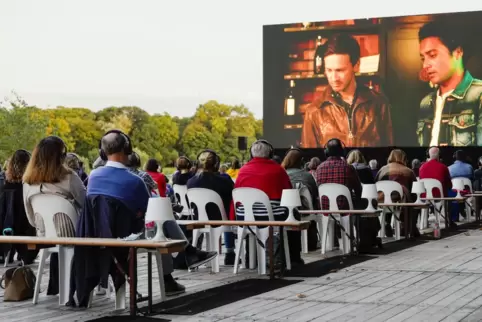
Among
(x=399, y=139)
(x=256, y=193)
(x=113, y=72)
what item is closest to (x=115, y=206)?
(x=256, y=193)

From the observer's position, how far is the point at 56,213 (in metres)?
7.58

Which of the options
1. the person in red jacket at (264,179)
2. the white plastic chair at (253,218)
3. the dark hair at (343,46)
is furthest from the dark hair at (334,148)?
the dark hair at (343,46)

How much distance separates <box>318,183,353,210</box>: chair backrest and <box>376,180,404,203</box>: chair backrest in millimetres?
2607

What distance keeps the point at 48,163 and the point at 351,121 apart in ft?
73.5

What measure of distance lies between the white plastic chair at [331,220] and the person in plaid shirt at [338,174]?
0.21ft

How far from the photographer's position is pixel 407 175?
47.8 ft

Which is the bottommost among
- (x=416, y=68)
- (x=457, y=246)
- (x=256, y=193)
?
(x=457, y=246)

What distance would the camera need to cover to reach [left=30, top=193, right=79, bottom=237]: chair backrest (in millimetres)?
7566

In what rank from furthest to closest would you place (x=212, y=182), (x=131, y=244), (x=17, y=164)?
(x=212, y=182)
(x=17, y=164)
(x=131, y=244)

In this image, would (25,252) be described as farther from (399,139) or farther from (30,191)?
(399,139)

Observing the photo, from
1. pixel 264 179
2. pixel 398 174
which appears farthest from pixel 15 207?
pixel 398 174

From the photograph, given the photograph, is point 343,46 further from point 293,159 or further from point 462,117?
point 293,159

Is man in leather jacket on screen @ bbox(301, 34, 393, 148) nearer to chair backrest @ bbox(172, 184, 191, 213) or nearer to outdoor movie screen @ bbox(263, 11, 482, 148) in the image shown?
outdoor movie screen @ bbox(263, 11, 482, 148)

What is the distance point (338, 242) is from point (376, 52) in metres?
17.0
